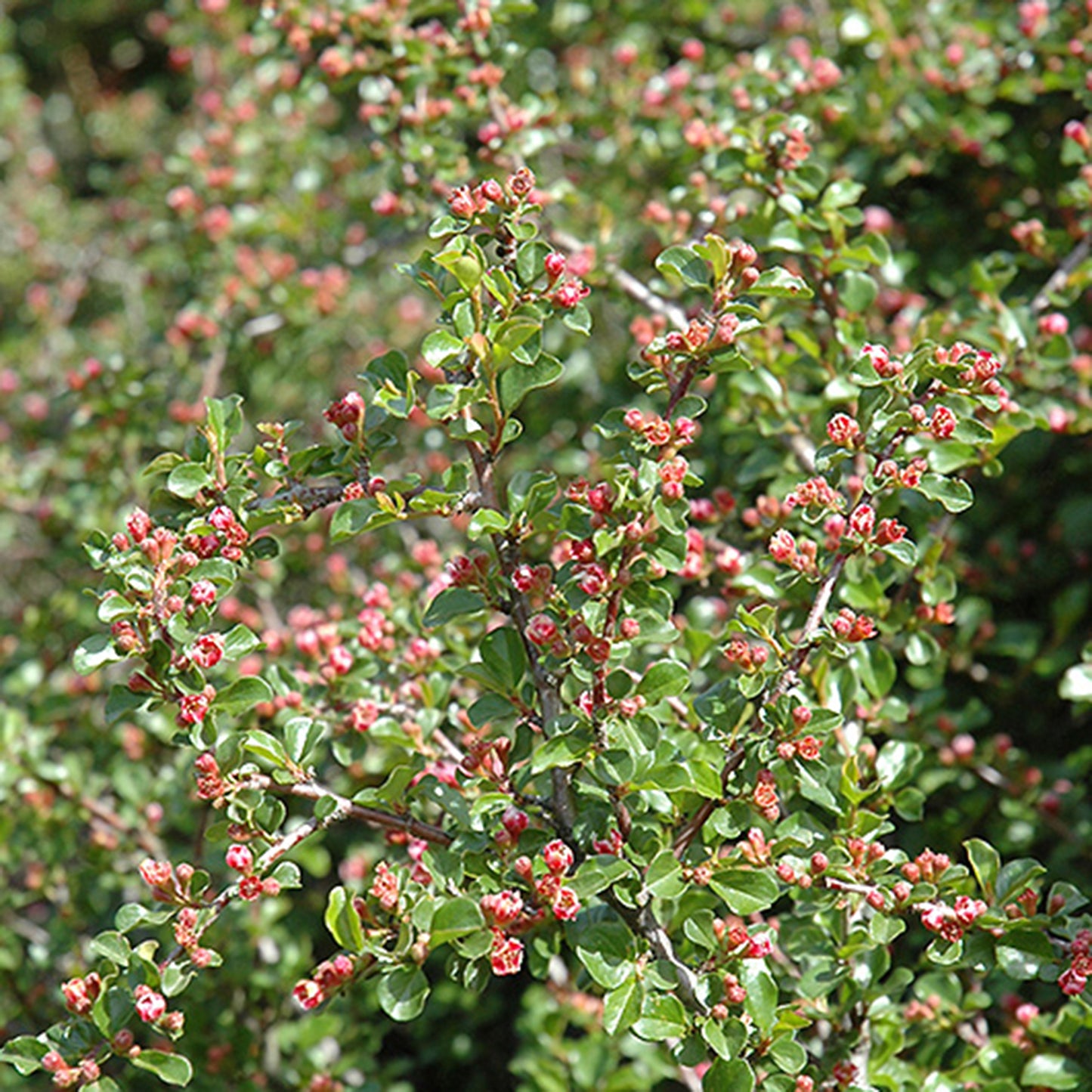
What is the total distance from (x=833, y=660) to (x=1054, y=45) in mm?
1324

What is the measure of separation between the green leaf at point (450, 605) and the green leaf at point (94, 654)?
33cm

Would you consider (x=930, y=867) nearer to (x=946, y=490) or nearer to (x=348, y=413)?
(x=946, y=490)

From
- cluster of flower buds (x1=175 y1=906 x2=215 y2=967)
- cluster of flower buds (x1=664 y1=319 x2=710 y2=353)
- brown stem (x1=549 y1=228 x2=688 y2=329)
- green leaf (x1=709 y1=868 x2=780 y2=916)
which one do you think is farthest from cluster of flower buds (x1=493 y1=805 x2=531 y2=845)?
brown stem (x1=549 y1=228 x2=688 y2=329)

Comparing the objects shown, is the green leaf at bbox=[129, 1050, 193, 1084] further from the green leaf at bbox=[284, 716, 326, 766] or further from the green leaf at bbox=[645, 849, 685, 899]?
the green leaf at bbox=[645, 849, 685, 899]

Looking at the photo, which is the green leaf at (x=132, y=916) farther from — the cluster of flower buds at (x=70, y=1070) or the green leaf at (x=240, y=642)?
the green leaf at (x=240, y=642)

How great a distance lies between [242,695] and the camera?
1.37 metres

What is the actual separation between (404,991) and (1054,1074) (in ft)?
2.78

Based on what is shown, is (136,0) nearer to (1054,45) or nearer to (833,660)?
(1054,45)

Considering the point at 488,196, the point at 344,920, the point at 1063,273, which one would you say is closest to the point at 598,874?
the point at 344,920

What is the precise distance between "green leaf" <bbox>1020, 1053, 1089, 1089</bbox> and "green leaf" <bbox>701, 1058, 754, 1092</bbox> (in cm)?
48

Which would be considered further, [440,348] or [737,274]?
[737,274]

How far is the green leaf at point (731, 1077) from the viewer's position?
126 cm

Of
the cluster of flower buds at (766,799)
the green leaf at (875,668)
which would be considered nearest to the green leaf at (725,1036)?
the cluster of flower buds at (766,799)

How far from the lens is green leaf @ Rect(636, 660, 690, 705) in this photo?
135 centimetres
